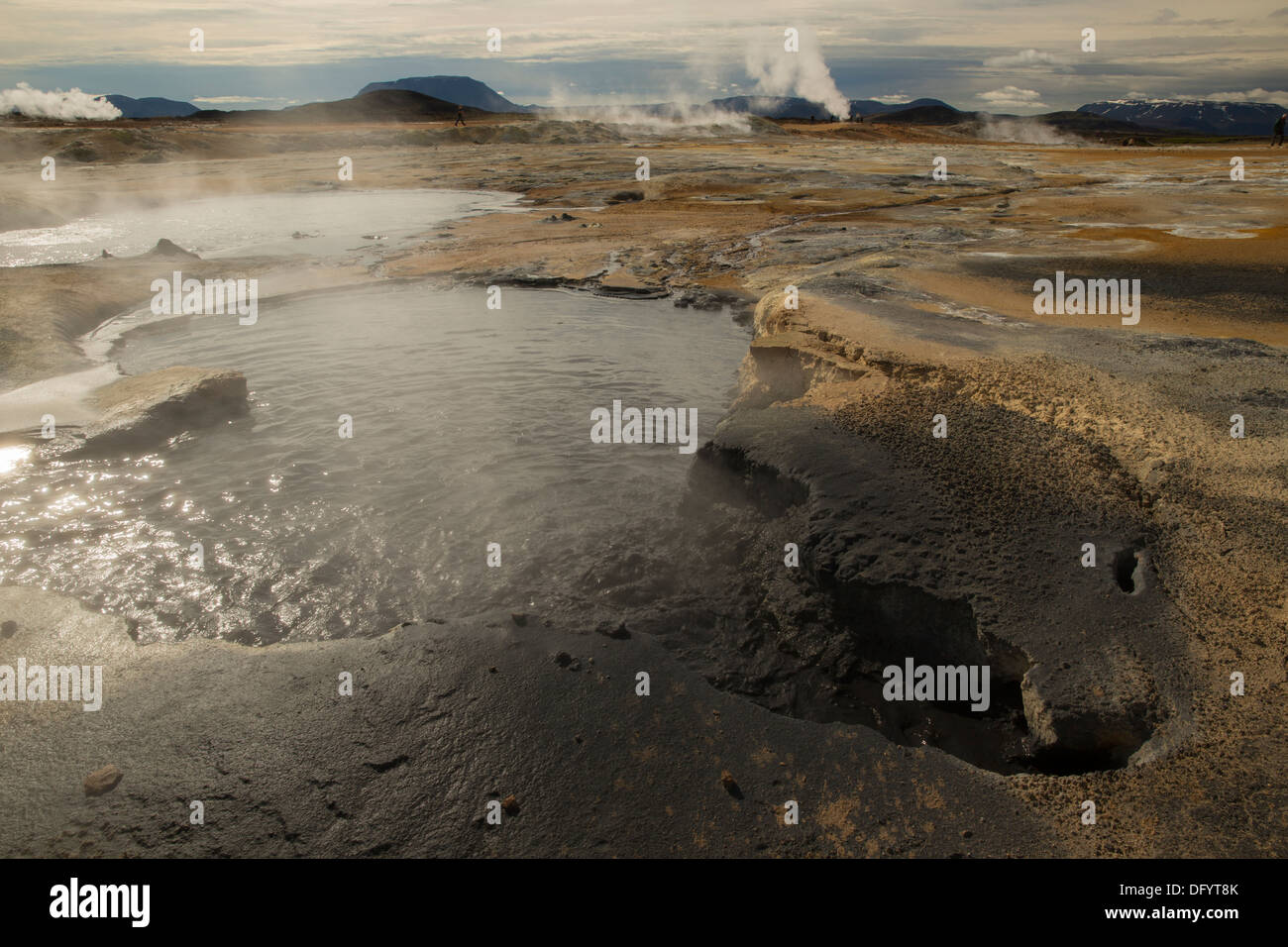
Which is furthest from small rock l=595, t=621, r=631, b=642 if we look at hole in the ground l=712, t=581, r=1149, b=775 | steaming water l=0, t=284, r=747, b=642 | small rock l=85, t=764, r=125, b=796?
small rock l=85, t=764, r=125, b=796

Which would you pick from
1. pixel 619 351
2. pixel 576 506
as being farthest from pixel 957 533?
pixel 619 351

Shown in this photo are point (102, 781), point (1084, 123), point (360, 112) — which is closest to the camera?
point (102, 781)

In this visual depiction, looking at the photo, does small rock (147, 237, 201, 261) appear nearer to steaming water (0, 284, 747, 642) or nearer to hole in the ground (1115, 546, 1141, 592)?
steaming water (0, 284, 747, 642)

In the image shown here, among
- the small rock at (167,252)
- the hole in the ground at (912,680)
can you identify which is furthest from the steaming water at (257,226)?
the hole in the ground at (912,680)

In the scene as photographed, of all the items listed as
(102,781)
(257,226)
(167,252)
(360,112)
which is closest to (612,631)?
(102,781)

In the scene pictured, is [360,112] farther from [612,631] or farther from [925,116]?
[612,631]

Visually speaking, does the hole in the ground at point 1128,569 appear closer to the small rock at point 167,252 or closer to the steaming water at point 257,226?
the steaming water at point 257,226
